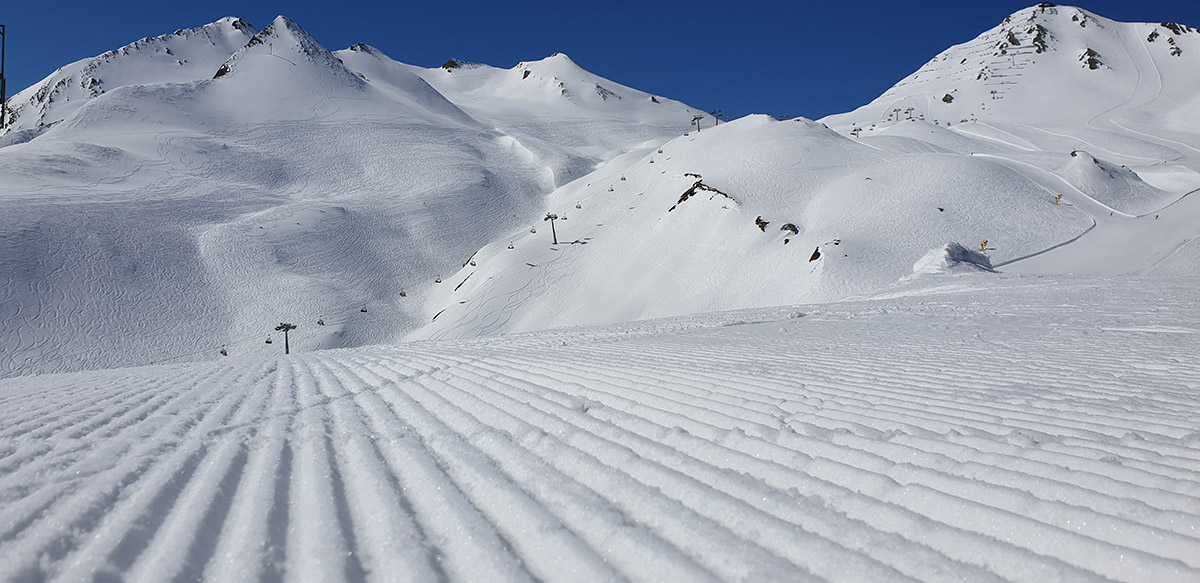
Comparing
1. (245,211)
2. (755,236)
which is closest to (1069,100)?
(755,236)

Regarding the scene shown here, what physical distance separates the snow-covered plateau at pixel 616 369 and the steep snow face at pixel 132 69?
325ft

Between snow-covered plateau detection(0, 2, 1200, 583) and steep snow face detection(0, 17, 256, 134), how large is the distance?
98994 mm

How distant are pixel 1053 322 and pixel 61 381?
15.4 m

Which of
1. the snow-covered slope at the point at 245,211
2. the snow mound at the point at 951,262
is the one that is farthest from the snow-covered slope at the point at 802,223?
the snow-covered slope at the point at 245,211

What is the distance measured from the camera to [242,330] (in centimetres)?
3159

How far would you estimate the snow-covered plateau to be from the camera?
2.56 meters

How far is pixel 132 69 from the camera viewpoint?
135m

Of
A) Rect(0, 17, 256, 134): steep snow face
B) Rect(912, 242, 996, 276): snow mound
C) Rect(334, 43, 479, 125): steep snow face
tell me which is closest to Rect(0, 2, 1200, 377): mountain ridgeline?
Rect(912, 242, 996, 276): snow mound

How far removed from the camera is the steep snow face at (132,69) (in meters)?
127

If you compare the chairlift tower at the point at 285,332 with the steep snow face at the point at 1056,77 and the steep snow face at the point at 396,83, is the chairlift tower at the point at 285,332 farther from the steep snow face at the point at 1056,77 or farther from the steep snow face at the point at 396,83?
the steep snow face at the point at 1056,77

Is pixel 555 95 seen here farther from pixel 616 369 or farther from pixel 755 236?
pixel 616 369

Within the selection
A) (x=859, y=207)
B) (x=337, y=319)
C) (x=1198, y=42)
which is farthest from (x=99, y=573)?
(x=1198, y=42)

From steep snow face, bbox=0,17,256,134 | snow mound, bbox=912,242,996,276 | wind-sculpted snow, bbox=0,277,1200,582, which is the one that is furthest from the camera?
steep snow face, bbox=0,17,256,134

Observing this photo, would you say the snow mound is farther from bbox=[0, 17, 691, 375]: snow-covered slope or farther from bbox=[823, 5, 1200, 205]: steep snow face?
bbox=[0, 17, 691, 375]: snow-covered slope
